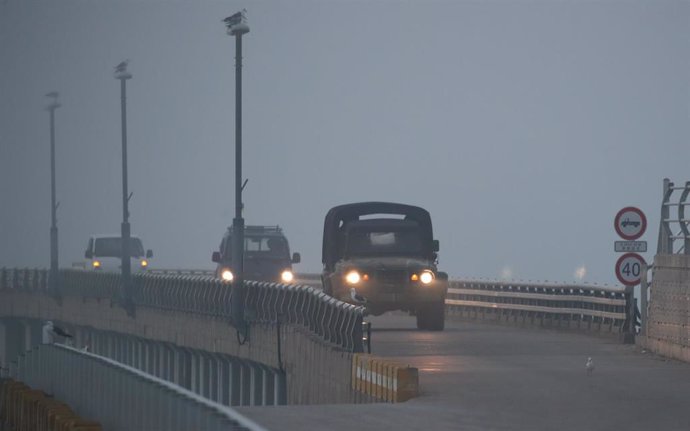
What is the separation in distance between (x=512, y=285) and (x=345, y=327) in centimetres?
1913

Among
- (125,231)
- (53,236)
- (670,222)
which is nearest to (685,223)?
(670,222)

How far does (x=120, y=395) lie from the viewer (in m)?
20.3

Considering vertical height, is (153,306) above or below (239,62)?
below

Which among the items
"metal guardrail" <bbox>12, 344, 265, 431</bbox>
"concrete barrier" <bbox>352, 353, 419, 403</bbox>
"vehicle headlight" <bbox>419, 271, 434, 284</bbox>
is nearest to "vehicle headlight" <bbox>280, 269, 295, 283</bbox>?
"vehicle headlight" <bbox>419, 271, 434, 284</bbox>

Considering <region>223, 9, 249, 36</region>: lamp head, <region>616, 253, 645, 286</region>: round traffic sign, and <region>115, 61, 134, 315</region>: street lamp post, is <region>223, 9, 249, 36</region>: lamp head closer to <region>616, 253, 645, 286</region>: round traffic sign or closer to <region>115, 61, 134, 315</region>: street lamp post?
<region>616, 253, 645, 286</region>: round traffic sign

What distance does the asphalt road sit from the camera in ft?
63.4

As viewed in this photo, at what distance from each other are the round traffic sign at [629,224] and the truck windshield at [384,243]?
7.47 metres

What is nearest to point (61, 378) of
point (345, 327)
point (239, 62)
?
point (345, 327)

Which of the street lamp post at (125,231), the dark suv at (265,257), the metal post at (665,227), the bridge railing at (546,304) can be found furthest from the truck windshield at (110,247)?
the metal post at (665,227)

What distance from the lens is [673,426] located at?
19.2 metres

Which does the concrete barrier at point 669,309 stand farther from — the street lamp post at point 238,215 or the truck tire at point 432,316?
the street lamp post at point 238,215

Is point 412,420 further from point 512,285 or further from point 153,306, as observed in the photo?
point 153,306

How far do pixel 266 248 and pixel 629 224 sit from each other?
19.8 meters

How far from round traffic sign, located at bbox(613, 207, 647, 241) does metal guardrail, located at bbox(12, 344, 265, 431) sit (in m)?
11.5
